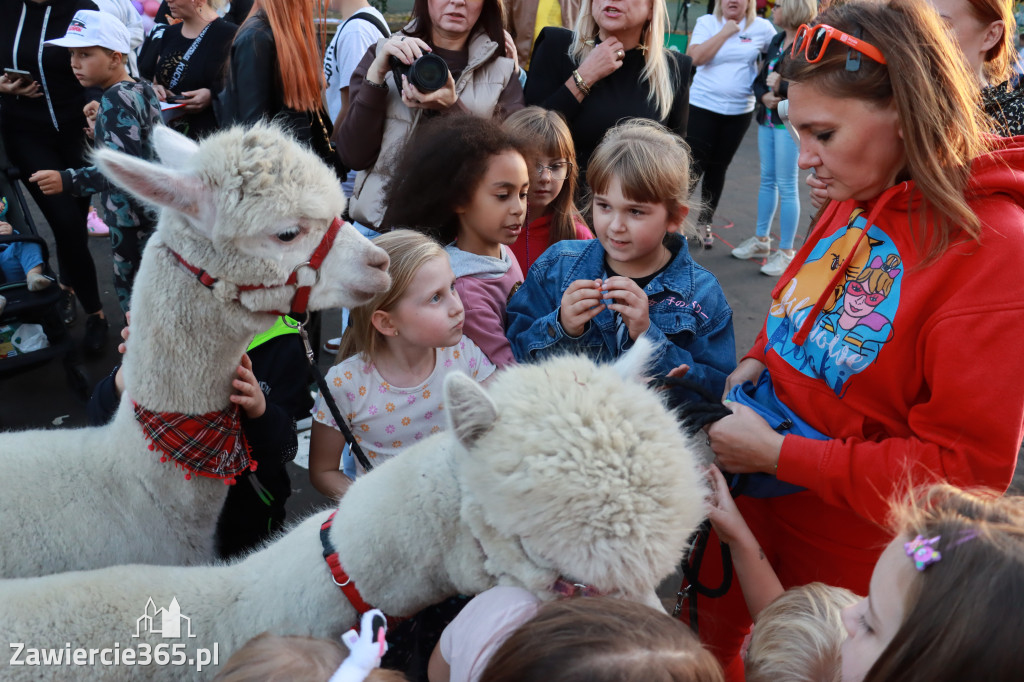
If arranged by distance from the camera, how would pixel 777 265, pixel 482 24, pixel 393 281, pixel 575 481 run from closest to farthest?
pixel 575 481 < pixel 393 281 < pixel 482 24 < pixel 777 265

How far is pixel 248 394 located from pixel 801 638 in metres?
1.43

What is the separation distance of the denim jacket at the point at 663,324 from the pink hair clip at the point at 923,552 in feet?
3.32

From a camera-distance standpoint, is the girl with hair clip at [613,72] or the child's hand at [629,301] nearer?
the child's hand at [629,301]

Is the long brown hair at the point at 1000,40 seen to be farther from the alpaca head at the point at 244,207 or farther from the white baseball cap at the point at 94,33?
the white baseball cap at the point at 94,33

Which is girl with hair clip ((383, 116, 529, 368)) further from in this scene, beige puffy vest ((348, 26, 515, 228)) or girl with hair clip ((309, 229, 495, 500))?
beige puffy vest ((348, 26, 515, 228))

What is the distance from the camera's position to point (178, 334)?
66.7 inches

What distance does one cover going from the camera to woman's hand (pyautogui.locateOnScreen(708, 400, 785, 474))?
5.36ft

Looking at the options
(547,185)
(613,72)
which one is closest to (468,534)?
(547,185)

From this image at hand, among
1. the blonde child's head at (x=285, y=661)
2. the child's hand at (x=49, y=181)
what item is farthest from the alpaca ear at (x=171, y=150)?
the child's hand at (x=49, y=181)

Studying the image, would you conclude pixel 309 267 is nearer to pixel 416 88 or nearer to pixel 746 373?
pixel 746 373

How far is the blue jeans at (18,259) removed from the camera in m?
3.90

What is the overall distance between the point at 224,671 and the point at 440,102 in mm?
2448

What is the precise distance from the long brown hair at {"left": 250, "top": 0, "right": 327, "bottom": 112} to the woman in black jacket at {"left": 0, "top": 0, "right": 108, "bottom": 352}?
191 cm

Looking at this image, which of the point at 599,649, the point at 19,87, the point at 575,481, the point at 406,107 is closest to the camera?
the point at 599,649
